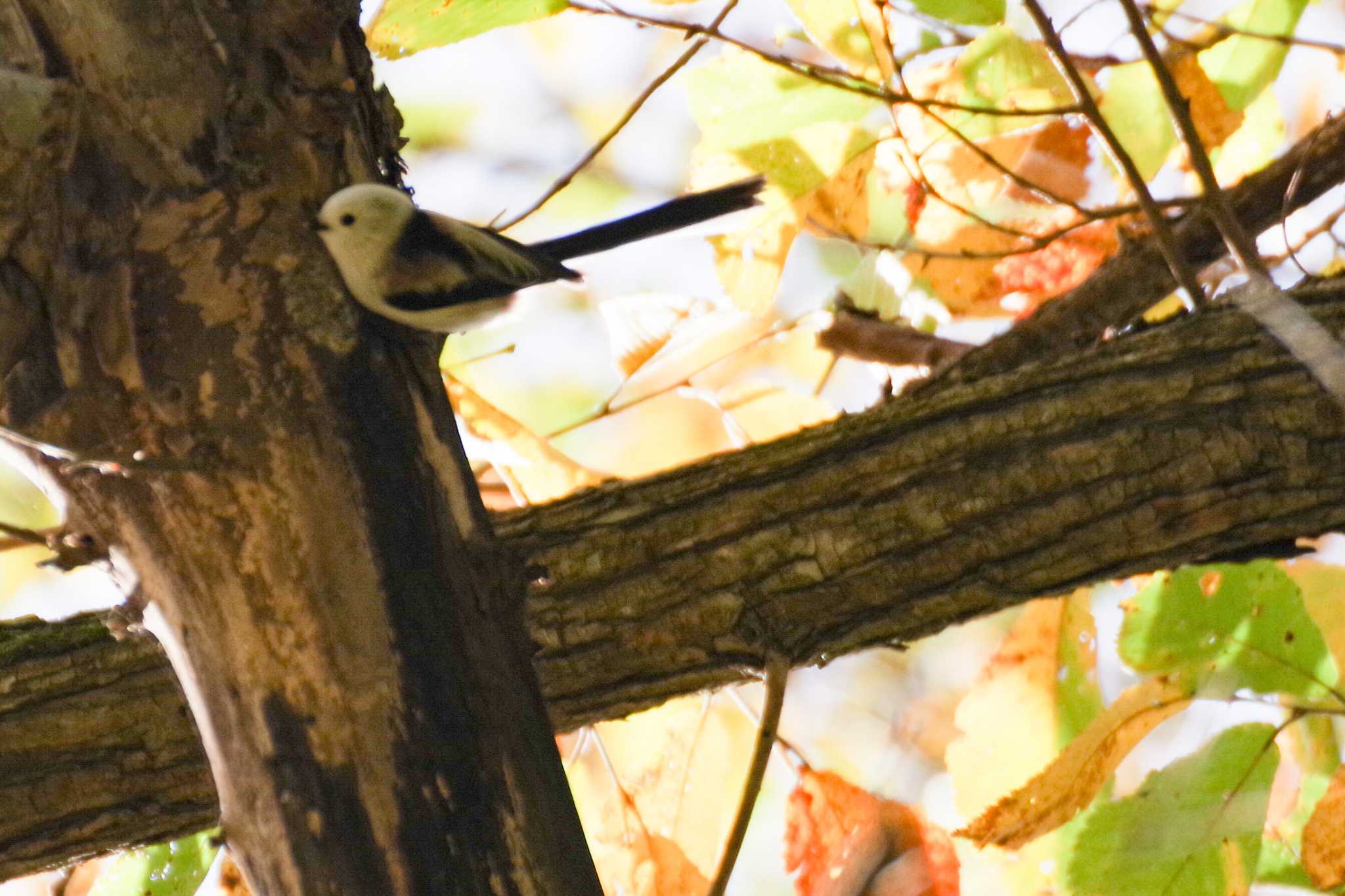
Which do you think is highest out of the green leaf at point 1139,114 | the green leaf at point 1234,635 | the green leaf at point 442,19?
the green leaf at point 442,19

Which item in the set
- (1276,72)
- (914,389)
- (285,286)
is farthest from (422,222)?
(1276,72)

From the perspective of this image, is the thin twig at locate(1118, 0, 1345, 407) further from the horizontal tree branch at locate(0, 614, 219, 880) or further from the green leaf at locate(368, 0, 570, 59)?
the horizontal tree branch at locate(0, 614, 219, 880)

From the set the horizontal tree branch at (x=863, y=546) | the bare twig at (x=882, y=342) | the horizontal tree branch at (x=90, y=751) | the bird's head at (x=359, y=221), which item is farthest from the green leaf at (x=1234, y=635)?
the horizontal tree branch at (x=90, y=751)

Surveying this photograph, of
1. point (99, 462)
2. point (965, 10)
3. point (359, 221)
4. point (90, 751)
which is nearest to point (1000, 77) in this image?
point (965, 10)

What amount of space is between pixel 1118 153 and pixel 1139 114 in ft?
1.31

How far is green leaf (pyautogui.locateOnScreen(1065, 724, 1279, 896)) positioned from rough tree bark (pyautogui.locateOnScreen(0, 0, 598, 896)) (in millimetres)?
685

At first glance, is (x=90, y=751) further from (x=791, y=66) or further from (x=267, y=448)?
(x=791, y=66)

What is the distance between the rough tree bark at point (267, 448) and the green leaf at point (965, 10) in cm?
74

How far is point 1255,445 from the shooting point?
122 centimetres

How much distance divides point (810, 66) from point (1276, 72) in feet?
2.03

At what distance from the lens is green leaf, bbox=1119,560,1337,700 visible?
4.42 feet

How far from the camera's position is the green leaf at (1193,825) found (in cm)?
128

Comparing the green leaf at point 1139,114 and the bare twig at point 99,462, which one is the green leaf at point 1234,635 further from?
the bare twig at point 99,462

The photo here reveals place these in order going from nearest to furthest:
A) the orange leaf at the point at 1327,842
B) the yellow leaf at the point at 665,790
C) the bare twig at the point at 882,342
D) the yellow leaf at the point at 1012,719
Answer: the orange leaf at the point at 1327,842, the yellow leaf at the point at 1012,719, the bare twig at the point at 882,342, the yellow leaf at the point at 665,790
